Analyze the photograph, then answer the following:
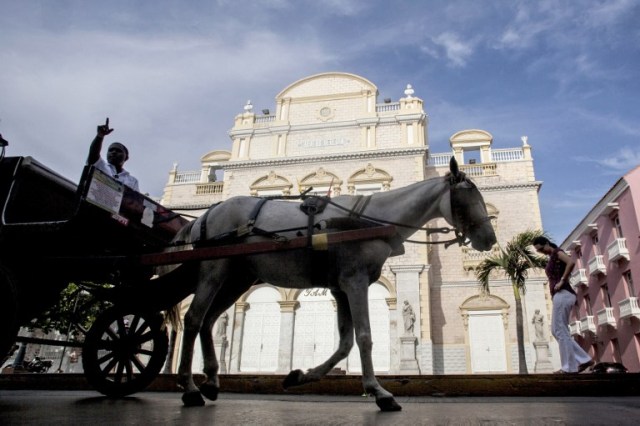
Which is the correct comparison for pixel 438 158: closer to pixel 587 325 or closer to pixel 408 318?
pixel 408 318

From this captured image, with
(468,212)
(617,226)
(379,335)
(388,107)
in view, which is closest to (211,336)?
(468,212)

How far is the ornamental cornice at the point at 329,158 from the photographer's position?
23.1 metres

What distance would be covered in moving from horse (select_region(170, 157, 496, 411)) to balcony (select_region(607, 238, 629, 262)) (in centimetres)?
2108

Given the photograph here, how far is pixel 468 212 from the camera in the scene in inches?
154

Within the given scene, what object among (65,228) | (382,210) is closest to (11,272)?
(65,228)

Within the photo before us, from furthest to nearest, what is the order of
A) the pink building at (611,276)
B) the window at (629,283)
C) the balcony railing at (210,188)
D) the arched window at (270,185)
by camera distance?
the balcony railing at (210,188) → the arched window at (270,185) → the window at (629,283) → the pink building at (611,276)

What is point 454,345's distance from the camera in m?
20.2

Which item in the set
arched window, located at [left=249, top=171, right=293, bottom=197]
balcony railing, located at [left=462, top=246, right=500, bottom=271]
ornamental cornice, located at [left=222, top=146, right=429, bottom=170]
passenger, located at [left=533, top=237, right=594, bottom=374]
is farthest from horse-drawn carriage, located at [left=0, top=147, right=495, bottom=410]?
arched window, located at [left=249, top=171, right=293, bottom=197]

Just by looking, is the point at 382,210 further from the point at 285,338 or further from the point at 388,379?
the point at 285,338

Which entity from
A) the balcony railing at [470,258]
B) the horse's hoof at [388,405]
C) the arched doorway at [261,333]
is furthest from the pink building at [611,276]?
the horse's hoof at [388,405]

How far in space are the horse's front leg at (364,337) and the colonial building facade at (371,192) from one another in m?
16.4

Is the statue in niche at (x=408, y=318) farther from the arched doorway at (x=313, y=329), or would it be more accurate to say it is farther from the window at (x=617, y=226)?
the window at (x=617, y=226)

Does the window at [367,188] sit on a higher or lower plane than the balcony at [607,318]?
higher

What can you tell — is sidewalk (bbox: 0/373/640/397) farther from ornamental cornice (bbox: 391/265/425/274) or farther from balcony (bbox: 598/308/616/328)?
balcony (bbox: 598/308/616/328)
